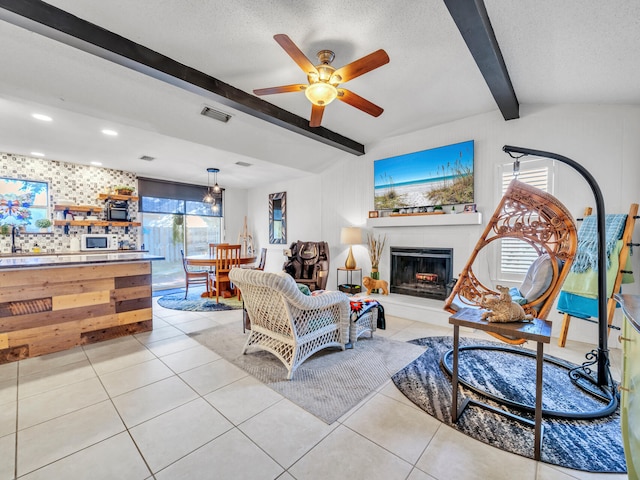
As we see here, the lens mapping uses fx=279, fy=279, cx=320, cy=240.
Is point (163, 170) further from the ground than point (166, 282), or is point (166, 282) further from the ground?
point (163, 170)

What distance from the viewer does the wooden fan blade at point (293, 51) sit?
76.5 inches

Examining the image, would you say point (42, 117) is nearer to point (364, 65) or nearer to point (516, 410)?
point (364, 65)

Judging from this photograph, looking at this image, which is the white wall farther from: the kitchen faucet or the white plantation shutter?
the kitchen faucet

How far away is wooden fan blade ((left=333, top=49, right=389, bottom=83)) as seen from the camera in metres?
2.11

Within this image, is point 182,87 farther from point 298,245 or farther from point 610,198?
point 610,198

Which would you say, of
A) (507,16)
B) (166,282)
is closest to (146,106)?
(507,16)

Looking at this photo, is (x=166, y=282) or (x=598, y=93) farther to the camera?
(x=166, y=282)

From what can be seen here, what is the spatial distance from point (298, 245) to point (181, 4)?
393 cm

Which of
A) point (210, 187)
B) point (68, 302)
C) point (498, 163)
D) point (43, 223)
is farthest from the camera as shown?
point (210, 187)

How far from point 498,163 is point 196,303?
17.4 ft

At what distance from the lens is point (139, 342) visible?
3.26m

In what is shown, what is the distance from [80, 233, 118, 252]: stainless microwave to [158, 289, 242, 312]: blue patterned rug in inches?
58.3

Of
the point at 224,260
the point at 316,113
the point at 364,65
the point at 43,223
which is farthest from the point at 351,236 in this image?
the point at 43,223

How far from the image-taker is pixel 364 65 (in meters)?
2.23
